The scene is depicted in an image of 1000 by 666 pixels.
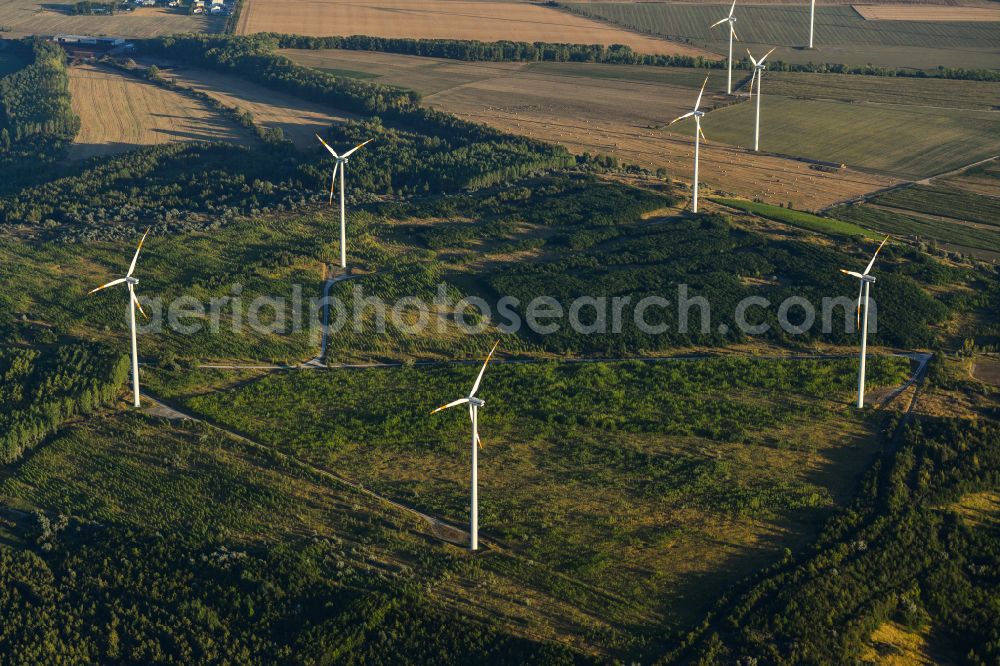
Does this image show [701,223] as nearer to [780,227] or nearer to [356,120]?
[780,227]

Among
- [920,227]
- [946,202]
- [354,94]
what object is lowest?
[920,227]

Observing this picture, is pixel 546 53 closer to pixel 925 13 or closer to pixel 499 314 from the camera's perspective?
pixel 925 13

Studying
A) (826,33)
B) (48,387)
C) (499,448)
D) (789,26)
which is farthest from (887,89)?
(48,387)

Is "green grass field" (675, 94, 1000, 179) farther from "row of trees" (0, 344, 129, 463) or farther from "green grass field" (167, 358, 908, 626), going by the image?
"row of trees" (0, 344, 129, 463)

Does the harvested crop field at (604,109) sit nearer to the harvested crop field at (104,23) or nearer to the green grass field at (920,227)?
the green grass field at (920,227)

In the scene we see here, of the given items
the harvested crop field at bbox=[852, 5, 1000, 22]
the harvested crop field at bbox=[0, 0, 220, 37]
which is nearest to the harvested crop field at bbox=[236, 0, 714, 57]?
the harvested crop field at bbox=[0, 0, 220, 37]
